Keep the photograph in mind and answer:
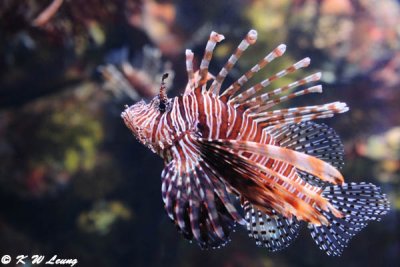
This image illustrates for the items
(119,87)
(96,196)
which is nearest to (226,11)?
(119,87)

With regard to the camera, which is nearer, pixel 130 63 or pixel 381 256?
pixel 130 63

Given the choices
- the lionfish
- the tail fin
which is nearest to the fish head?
the lionfish

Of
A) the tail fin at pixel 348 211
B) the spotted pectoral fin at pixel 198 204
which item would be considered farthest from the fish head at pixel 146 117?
the tail fin at pixel 348 211

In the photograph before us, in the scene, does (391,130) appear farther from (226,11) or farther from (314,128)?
(314,128)

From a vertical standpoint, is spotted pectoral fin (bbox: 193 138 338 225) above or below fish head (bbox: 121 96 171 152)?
below

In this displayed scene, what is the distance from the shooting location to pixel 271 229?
2.39 meters

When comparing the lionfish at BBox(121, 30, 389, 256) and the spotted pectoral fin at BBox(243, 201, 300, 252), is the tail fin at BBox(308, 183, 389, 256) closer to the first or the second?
the lionfish at BBox(121, 30, 389, 256)

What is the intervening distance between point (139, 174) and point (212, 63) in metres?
2.16

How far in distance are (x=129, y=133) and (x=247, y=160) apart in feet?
13.7

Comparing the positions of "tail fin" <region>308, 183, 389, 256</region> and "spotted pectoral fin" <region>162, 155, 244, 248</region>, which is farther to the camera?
"tail fin" <region>308, 183, 389, 256</region>

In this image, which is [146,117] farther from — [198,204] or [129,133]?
[129,133]

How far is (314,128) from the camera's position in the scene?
2465 millimetres

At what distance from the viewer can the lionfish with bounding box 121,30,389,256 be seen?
1.85 metres

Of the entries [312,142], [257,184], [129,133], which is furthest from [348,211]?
[129,133]
